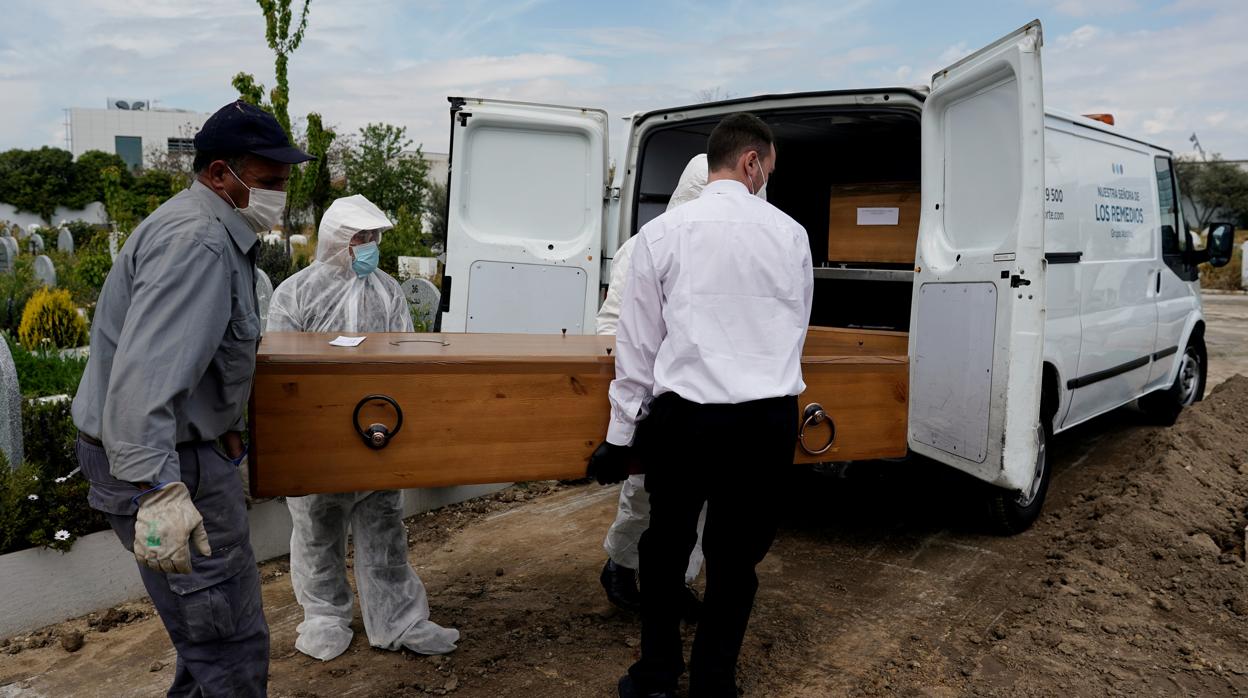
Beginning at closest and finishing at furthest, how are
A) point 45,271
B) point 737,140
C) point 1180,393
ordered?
point 737,140
point 1180,393
point 45,271

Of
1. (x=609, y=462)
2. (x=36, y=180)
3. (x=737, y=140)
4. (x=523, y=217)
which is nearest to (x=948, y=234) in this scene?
(x=737, y=140)

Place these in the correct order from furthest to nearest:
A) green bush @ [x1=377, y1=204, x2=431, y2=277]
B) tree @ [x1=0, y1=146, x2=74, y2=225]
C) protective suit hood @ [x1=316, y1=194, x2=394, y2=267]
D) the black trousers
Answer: tree @ [x1=0, y1=146, x2=74, y2=225] < green bush @ [x1=377, y1=204, x2=431, y2=277] < protective suit hood @ [x1=316, y1=194, x2=394, y2=267] < the black trousers

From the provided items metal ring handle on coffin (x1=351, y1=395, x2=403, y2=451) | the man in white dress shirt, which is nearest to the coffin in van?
the man in white dress shirt

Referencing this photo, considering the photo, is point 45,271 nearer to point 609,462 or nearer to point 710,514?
point 609,462

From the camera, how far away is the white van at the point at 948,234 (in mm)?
3627

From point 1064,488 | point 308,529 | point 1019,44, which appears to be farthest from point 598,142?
point 1064,488

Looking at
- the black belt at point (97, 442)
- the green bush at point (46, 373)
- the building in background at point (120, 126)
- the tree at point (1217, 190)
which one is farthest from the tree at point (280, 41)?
the building in background at point (120, 126)

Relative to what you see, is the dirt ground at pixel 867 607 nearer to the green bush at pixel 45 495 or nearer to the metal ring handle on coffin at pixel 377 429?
the green bush at pixel 45 495

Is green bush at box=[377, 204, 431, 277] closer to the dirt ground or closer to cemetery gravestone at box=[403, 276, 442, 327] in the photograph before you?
cemetery gravestone at box=[403, 276, 442, 327]

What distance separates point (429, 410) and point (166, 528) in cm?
90

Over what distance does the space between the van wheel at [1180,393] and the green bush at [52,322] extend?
8902 millimetres

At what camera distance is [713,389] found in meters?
2.64

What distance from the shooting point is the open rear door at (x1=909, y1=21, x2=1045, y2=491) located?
350 cm

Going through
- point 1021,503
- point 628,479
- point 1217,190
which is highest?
point 1217,190
